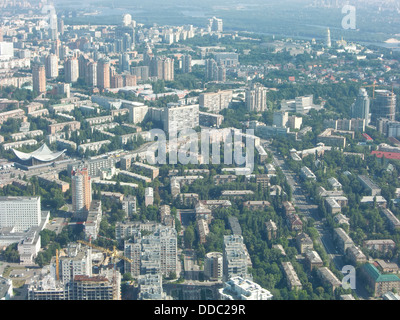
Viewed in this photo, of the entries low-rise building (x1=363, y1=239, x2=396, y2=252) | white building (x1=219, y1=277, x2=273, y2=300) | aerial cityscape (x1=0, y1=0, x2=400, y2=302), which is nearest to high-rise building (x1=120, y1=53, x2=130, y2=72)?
aerial cityscape (x1=0, y1=0, x2=400, y2=302)

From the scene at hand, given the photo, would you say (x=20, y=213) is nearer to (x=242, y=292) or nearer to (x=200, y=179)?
(x=200, y=179)

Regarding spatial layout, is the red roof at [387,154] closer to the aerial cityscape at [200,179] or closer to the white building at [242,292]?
the aerial cityscape at [200,179]

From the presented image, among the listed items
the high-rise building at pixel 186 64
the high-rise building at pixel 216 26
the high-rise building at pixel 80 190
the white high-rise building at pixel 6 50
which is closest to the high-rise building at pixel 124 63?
the high-rise building at pixel 186 64

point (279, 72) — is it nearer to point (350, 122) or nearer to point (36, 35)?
point (350, 122)

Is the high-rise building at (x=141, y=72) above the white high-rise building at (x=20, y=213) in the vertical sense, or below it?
above
